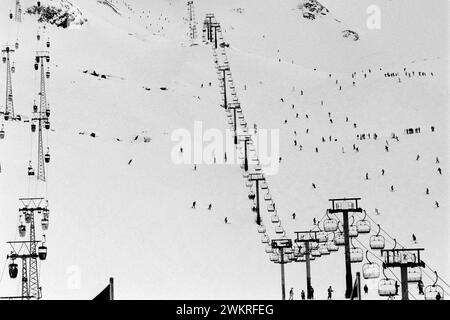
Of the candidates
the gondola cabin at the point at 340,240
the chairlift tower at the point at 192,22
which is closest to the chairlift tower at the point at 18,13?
the chairlift tower at the point at 192,22

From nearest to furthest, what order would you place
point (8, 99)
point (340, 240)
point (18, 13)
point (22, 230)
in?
point (340, 240) < point (22, 230) < point (8, 99) < point (18, 13)

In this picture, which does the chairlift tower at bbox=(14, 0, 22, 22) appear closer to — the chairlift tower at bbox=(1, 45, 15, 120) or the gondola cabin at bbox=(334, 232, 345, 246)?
the chairlift tower at bbox=(1, 45, 15, 120)

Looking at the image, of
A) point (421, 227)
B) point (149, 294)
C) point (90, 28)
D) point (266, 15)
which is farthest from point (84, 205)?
point (266, 15)

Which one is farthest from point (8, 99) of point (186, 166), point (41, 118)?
point (186, 166)

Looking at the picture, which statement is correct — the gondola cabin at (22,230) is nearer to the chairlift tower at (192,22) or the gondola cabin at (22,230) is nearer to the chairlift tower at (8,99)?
the chairlift tower at (8,99)

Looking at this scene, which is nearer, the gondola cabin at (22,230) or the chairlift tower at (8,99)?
the gondola cabin at (22,230)

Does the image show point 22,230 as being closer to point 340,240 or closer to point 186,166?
point 340,240

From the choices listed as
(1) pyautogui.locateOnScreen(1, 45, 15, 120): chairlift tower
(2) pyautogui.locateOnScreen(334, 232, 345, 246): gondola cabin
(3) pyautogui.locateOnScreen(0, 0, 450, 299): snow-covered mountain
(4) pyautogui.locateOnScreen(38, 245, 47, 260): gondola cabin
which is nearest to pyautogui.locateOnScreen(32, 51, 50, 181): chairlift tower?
(3) pyautogui.locateOnScreen(0, 0, 450, 299): snow-covered mountain
